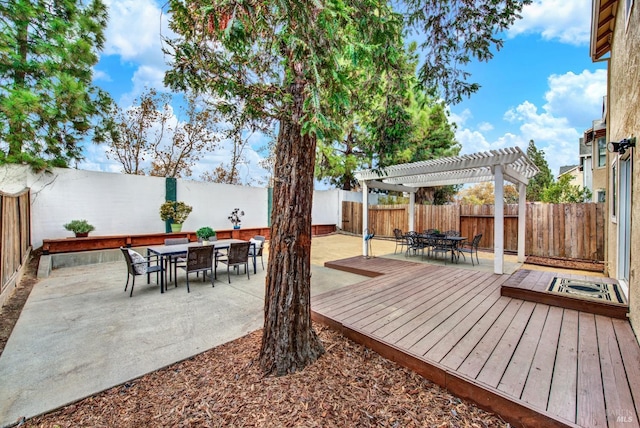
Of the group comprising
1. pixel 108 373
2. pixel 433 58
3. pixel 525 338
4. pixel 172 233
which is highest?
pixel 433 58

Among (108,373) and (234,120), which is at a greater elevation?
(234,120)

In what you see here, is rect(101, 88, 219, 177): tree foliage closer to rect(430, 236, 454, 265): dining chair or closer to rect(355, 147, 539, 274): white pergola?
rect(355, 147, 539, 274): white pergola

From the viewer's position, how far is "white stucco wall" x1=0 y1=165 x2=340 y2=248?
640 centimetres

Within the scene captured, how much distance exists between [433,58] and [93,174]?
900 cm

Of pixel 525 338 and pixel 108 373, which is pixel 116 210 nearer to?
pixel 108 373

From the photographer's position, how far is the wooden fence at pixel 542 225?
684 centimetres

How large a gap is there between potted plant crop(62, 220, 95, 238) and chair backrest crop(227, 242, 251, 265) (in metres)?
4.58

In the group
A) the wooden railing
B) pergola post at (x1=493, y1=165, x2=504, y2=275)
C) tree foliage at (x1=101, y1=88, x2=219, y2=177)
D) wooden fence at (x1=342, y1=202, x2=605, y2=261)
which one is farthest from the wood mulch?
tree foliage at (x1=101, y1=88, x2=219, y2=177)

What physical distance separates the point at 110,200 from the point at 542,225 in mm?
13024

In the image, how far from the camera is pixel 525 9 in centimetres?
303

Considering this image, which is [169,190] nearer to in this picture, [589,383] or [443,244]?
[443,244]

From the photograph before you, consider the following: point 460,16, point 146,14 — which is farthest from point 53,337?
point 460,16

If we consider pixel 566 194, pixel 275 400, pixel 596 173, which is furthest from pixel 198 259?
pixel 566 194

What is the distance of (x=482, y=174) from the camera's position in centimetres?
729
